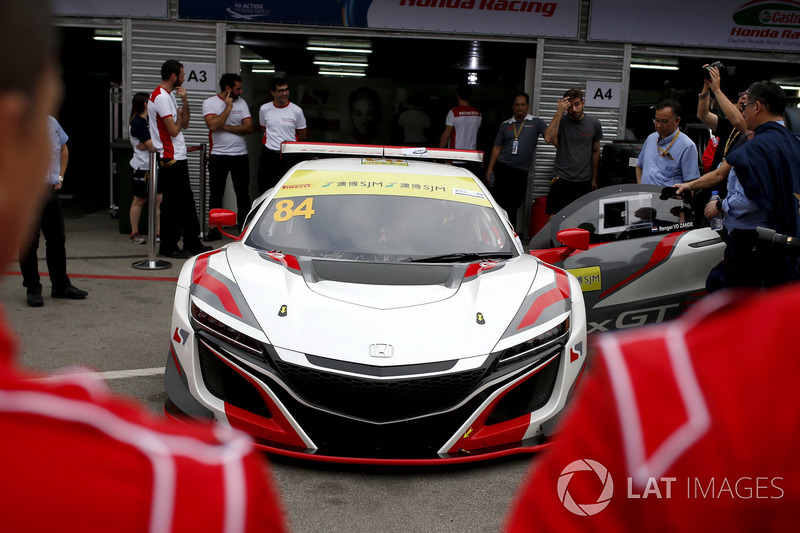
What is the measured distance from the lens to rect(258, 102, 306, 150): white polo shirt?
420 inches

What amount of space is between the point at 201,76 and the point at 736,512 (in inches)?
456

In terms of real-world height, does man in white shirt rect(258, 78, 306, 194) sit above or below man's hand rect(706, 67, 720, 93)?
below

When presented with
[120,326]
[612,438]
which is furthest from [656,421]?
[120,326]

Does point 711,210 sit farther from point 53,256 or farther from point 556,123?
point 53,256

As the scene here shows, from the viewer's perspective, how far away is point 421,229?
4883 millimetres

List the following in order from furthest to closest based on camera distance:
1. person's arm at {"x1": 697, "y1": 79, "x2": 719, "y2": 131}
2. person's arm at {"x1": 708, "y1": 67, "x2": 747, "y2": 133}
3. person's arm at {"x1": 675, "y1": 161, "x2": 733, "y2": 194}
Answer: person's arm at {"x1": 697, "y1": 79, "x2": 719, "y2": 131}
person's arm at {"x1": 708, "y1": 67, "x2": 747, "y2": 133}
person's arm at {"x1": 675, "y1": 161, "x2": 733, "y2": 194}

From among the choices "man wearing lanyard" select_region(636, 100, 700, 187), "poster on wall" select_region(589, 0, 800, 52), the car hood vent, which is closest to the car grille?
the car hood vent

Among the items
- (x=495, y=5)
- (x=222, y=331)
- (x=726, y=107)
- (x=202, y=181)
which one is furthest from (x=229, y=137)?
(x=222, y=331)

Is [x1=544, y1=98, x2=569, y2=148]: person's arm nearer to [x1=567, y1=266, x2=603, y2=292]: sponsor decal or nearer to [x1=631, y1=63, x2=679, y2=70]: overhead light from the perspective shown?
[x1=631, y1=63, x2=679, y2=70]: overhead light

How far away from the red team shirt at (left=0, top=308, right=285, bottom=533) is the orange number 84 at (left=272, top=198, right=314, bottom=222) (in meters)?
4.37

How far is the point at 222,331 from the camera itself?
12.7 feet

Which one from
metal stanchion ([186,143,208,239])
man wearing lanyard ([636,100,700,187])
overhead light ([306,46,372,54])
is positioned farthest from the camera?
overhead light ([306,46,372,54])

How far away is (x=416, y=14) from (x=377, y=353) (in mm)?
8703

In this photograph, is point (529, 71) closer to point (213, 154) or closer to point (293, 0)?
point (293, 0)
